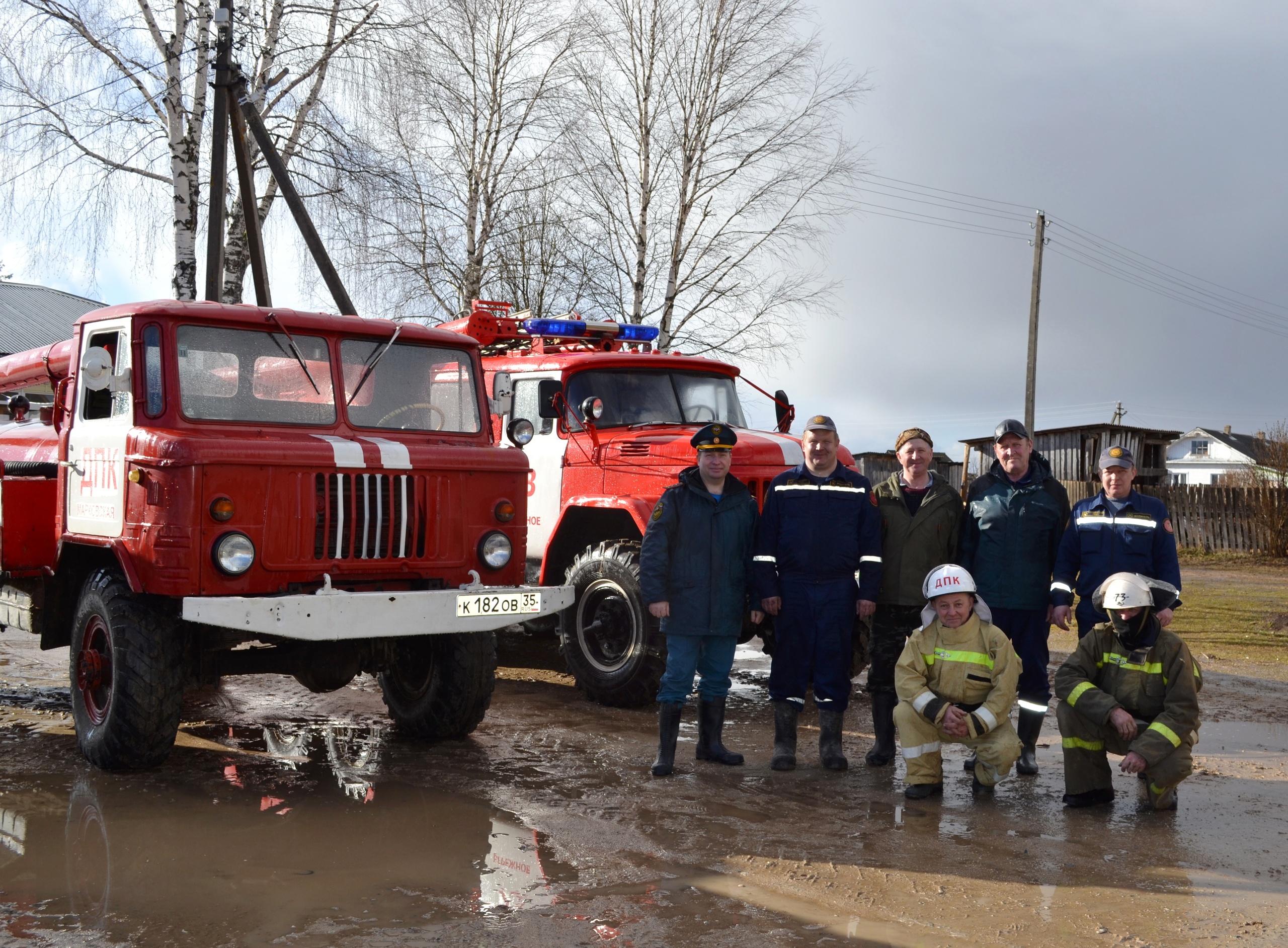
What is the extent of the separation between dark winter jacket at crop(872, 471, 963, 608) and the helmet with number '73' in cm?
48

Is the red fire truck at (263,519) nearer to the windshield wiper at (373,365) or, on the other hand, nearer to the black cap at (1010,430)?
the windshield wiper at (373,365)

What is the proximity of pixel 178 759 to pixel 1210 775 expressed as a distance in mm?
5775

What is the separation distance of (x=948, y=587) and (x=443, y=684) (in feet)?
9.71

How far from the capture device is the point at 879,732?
671 centimetres

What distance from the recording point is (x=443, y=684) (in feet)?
22.6

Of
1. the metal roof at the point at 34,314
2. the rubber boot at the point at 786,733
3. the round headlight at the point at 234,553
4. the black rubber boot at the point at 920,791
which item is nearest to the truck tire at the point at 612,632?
the rubber boot at the point at 786,733

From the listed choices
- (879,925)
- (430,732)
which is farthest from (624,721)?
(879,925)

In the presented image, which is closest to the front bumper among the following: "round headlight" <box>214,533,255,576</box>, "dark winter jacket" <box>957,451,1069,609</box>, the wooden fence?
"round headlight" <box>214,533,255,576</box>

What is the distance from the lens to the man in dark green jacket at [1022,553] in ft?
21.2

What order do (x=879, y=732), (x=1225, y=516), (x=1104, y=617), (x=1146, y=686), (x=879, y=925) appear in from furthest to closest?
(x=1225, y=516) → (x=879, y=732) → (x=1104, y=617) → (x=1146, y=686) → (x=879, y=925)

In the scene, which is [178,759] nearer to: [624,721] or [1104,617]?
[624,721]

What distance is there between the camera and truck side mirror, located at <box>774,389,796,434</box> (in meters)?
9.57

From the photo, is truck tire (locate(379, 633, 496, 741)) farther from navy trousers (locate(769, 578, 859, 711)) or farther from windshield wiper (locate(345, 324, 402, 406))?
navy trousers (locate(769, 578, 859, 711))

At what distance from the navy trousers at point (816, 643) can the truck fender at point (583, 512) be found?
5.24ft
